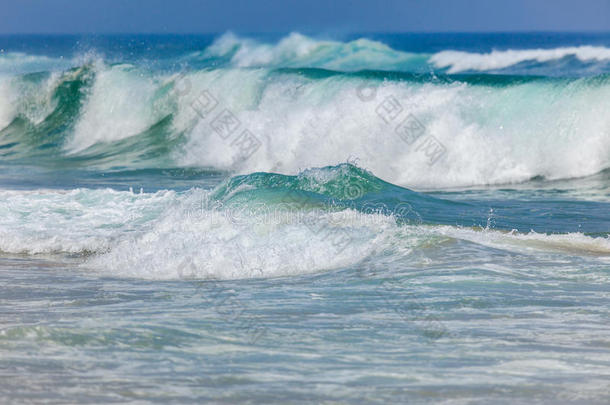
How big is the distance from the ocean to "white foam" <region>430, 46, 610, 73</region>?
23164 millimetres

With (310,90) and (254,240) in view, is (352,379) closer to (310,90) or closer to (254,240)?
(254,240)

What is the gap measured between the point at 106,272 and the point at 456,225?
3.59 meters

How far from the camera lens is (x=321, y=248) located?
25.6 ft

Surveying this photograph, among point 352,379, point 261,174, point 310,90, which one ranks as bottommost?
point 352,379

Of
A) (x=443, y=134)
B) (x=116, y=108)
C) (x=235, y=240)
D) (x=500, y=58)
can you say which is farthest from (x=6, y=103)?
(x=500, y=58)

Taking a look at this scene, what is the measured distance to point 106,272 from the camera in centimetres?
760

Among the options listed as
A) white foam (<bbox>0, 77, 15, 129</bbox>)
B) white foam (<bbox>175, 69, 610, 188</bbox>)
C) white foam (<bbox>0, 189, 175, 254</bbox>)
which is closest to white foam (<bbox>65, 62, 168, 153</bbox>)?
white foam (<bbox>0, 77, 15, 129</bbox>)

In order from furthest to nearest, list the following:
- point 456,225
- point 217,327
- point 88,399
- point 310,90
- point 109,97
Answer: point 109,97, point 310,90, point 456,225, point 217,327, point 88,399

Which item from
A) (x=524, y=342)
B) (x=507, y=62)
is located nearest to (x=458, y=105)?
(x=524, y=342)

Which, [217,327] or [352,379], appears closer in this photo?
[352,379]

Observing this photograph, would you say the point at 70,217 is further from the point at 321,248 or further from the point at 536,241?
the point at 536,241

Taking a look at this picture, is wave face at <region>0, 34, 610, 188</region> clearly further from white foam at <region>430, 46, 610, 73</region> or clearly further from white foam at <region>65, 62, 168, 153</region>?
white foam at <region>430, 46, 610, 73</region>

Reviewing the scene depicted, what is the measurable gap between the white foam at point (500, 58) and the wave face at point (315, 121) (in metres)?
21.6

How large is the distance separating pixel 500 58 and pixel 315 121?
96.0 ft
